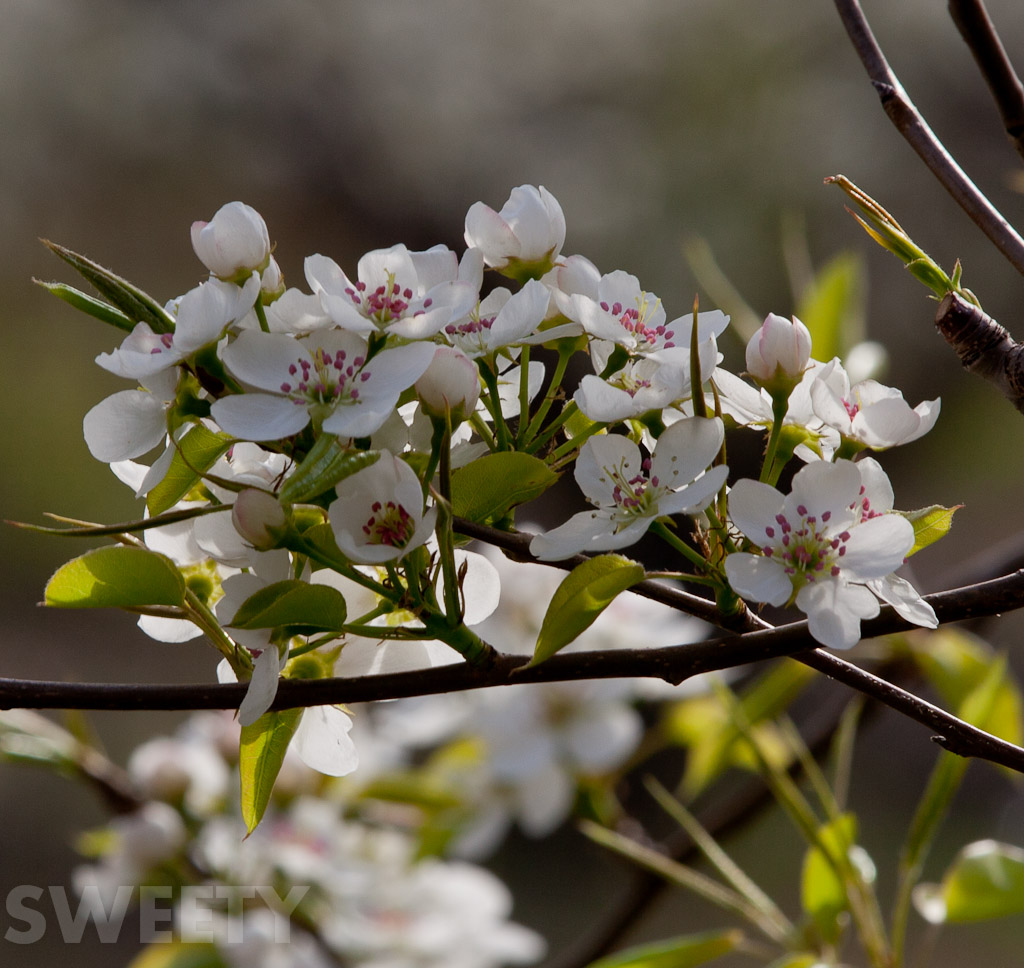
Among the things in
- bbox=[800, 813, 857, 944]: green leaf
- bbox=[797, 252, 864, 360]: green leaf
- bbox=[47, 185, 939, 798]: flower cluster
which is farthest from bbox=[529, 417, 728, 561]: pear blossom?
bbox=[797, 252, 864, 360]: green leaf

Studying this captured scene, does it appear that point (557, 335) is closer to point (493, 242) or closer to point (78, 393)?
point (493, 242)

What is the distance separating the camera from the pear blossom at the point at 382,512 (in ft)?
1.03

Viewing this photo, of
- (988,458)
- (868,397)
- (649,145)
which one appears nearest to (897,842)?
(988,458)

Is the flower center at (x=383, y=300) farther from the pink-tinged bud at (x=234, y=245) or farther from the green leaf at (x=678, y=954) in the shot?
the green leaf at (x=678, y=954)

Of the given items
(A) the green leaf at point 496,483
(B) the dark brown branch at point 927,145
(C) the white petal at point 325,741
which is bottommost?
(C) the white petal at point 325,741

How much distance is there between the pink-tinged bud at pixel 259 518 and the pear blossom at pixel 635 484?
0.25 ft

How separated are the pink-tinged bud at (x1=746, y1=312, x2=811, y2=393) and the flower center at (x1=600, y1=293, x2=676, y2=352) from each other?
0.10ft

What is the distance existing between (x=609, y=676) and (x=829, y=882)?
1.23ft

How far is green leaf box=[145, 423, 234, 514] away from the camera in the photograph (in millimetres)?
354

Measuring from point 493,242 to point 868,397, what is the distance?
14cm

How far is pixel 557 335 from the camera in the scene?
1.20 ft

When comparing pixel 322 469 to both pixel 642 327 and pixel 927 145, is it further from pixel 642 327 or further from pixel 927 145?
pixel 927 145

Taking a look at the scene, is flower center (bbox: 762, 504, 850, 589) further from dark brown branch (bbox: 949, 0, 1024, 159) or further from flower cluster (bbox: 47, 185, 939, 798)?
dark brown branch (bbox: 949, 0, 1024, 159)

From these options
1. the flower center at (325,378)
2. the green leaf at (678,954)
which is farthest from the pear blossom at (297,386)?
the green leaf at (678,954)
